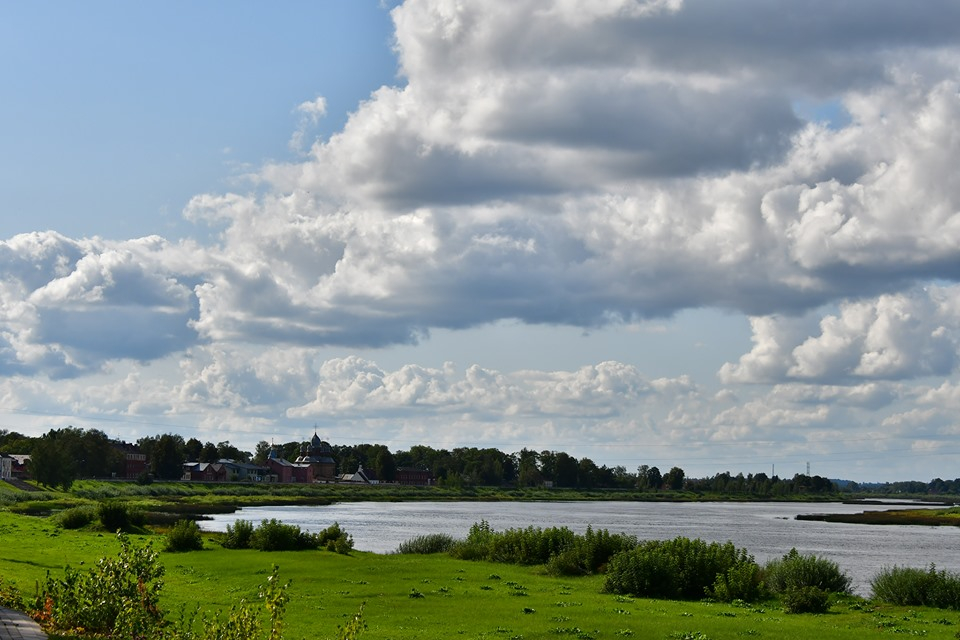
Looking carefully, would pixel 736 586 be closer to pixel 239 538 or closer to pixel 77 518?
pixel 239 538

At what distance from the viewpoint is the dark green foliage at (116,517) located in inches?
2847

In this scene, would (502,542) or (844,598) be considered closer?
(844,598)

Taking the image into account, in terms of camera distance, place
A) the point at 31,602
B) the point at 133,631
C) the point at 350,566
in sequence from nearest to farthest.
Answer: the point at 133,631, the point at 31,602, the point at 350,566

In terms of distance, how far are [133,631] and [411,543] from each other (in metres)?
42.3

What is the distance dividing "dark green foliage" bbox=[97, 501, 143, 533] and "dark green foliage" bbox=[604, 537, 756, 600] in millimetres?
41087

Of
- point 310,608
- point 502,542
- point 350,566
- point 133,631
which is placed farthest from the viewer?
point 502,542

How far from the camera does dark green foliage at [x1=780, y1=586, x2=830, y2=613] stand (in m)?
38.1

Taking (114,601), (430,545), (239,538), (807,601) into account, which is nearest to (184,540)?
(239,538)

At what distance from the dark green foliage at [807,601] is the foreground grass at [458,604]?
48cm

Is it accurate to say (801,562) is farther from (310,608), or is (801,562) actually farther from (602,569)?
(310,608)

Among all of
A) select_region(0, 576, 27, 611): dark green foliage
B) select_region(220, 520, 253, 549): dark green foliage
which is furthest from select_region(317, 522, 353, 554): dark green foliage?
select_region(0, 576, 27, 611): dark green foliage

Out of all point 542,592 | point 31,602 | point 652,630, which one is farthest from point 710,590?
point 31,602

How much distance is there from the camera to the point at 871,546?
9844cm

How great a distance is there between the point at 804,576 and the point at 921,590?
4485 millimetres
